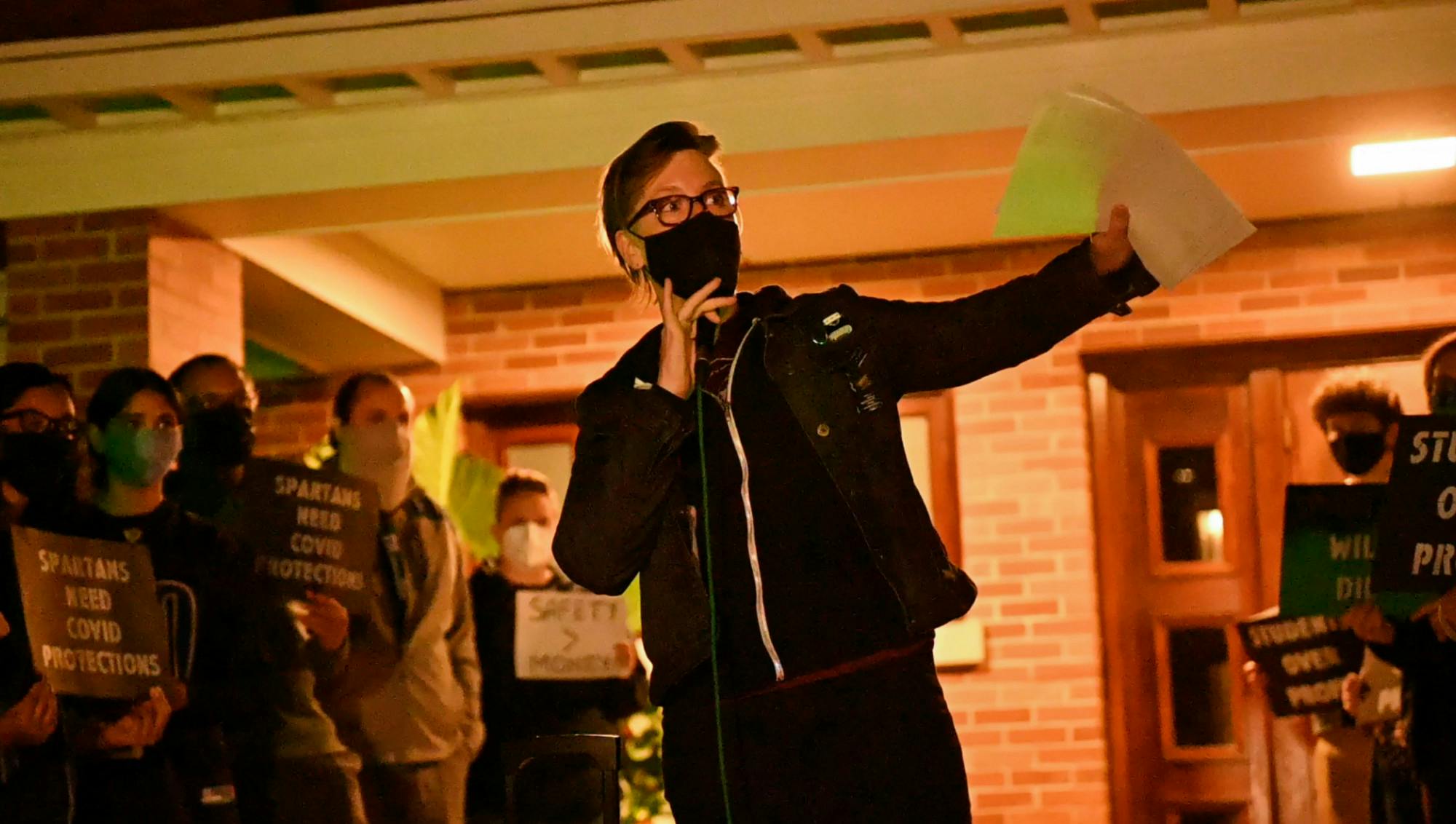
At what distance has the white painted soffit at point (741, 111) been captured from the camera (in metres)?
4.61

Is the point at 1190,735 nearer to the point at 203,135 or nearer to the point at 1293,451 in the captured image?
the point at 1293,451

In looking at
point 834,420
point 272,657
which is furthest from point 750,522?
point 272,657

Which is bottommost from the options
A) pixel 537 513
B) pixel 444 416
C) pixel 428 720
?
pixel 428 720

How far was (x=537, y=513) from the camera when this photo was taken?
5.39 metres

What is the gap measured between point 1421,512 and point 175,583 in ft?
9.39

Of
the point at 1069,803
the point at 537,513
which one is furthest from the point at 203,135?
the point at 1069,803

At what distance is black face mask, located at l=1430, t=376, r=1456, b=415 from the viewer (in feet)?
13.7

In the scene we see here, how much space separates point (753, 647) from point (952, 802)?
0.98 ft

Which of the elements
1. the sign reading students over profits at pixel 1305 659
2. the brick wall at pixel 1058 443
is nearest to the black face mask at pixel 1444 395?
the sign reading students over profits at pixel 1305 659

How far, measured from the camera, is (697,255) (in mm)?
2109

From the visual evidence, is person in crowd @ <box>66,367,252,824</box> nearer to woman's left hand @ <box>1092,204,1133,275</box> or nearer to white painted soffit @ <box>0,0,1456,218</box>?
white painted soffit @ <box>0,0,1456,218</box>

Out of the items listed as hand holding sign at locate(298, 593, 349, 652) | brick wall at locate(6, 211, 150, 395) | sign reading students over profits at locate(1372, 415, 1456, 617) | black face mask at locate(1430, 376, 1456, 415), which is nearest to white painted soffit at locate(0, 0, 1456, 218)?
brick wall at locate(6, 211, 150, 395)

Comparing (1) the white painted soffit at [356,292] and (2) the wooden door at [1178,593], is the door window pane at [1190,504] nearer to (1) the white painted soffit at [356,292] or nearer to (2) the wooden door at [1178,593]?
(2) the wooden door at [1178,593]

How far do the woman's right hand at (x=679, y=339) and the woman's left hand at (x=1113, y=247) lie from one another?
46 centimetres
